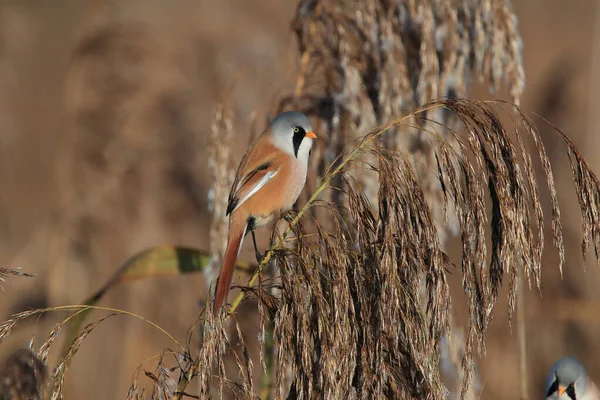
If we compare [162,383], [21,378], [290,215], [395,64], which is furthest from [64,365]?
[395,64]

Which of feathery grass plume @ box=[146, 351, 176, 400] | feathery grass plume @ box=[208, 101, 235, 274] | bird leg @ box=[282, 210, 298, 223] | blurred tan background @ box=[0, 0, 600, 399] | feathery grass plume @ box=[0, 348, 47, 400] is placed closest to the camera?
feathery grass plume @ box=[0, 348, 47, 400]

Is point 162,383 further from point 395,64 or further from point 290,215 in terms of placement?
point 395,64

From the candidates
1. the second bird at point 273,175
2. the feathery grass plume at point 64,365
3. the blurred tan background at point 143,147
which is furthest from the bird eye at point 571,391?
the feathery grass plume at point 64,365

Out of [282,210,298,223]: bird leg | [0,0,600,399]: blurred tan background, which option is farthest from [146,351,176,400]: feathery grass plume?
[0,0,600,399]: blurred tan background

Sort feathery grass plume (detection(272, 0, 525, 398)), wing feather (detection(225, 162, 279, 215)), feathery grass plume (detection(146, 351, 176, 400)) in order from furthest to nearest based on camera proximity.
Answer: feathery grass plume (detection(272, 0, 525, 398)) < wing feather (detection(225, 162, 279, 215)) < feathery grass plume (detection(146, 351, 176, 400))

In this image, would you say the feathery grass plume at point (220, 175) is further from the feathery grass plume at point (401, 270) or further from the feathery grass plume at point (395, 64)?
the feathery grass plume at point (401, 270)

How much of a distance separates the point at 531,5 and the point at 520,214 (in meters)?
6.35

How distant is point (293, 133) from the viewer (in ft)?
10.2

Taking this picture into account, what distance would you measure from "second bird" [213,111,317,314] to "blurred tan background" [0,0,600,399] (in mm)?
751

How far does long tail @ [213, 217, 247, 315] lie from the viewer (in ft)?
7.07

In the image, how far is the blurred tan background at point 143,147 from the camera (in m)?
4.72

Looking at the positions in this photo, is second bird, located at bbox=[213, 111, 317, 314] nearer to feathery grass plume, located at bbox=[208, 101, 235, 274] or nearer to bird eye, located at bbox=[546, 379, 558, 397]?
feathery grass plume, located at bbox=[208, 101, 235, 274]

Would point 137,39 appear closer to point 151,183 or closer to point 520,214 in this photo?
point 151,183

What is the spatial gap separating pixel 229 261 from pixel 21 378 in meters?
1.04
